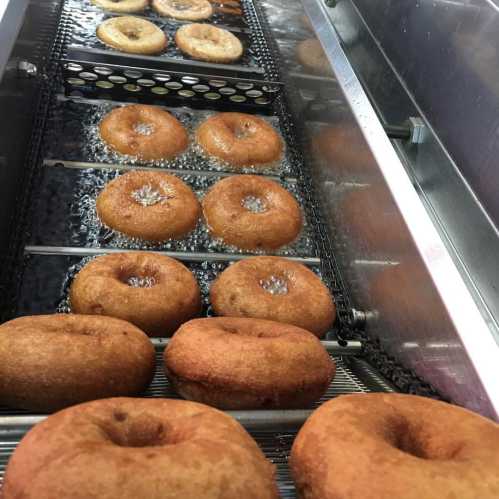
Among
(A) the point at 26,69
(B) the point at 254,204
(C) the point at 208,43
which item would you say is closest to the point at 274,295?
(B) the point at 254,204

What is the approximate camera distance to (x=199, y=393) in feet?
4.18

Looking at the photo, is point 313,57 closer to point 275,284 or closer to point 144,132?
point 144,132

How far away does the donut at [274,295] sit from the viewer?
169 centimetres

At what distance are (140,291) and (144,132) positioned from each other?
3.89 feet

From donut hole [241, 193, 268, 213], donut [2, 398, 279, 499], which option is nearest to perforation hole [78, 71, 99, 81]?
donut hole [241, 193, 268, 213]

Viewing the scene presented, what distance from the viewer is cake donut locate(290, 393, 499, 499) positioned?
90 cm

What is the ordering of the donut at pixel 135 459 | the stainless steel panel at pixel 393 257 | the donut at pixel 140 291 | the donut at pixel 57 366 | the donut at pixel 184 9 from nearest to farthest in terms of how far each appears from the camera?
the donut at pixel 135 459, the donut at pixel 57 366, the stainless steel panel at pixel 393 257, the donut at pixel 140 291, the donut at pixel 184 9

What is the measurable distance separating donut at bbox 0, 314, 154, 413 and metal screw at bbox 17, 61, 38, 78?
1364 millimetres

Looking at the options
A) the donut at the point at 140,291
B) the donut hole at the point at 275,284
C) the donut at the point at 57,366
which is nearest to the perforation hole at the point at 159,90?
the donut at the point at 140,291

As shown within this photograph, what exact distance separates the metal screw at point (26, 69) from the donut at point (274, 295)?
132cm

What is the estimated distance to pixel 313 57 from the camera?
2746mm

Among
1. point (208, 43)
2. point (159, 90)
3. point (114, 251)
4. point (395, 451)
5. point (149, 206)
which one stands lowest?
point (114, 251)

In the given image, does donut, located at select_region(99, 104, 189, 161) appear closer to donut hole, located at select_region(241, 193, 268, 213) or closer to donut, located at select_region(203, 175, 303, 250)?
donut, located at select_region(203, 175, 303, 250)

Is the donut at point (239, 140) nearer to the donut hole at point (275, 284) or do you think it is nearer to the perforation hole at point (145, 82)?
the perforation hole at point (145, 82)
